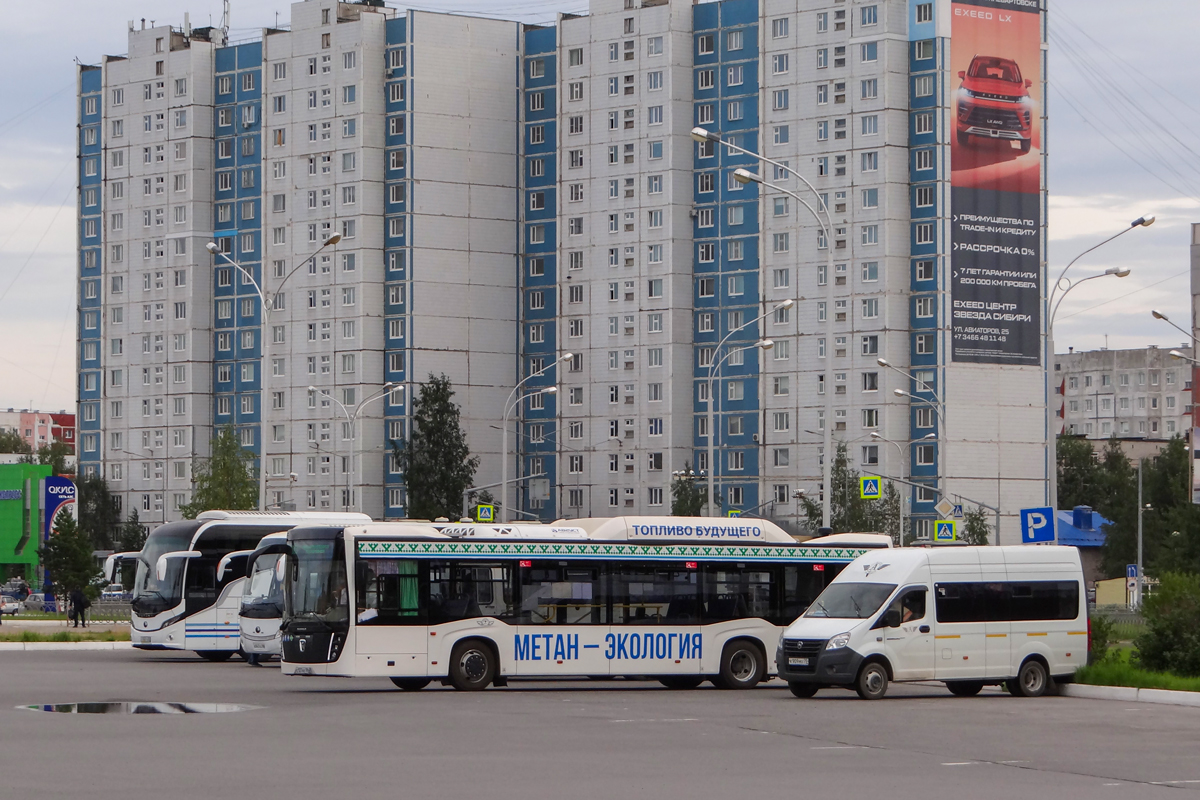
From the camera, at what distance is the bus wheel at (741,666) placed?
3062 centimetres

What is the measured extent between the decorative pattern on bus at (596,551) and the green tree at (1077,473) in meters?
117

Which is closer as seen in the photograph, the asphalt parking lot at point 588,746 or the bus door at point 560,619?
the asphalt parking lot at point 588,746

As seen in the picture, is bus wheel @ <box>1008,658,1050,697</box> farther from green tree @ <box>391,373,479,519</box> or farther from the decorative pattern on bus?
green tree @ <box>391,373,479,519</box>

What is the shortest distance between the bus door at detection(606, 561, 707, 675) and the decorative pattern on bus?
8.7 inches

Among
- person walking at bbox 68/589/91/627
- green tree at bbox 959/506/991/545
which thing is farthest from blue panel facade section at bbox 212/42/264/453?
person walking at bbox 68/589/91/627

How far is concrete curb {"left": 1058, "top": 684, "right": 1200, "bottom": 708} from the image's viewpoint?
26.8m

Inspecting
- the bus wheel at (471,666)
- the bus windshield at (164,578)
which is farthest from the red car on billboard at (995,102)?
the bus wheel at (471,666)

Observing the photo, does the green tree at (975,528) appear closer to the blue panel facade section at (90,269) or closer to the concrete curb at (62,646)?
the concrete curb at (62,646)

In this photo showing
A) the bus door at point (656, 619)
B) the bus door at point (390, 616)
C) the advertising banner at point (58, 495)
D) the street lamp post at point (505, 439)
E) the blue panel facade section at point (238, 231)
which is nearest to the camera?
the bus door at point (390, 616)

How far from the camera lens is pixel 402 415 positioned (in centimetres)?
11375

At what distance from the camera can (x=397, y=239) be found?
371 feet

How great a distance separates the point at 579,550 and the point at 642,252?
264ft

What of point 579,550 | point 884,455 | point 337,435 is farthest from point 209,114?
point 579,550

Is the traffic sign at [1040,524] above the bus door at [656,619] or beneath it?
above
